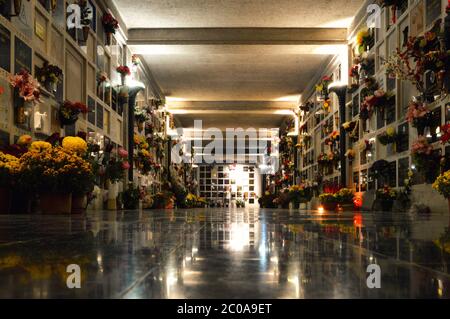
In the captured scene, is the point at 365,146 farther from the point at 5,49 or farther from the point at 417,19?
the point at 5,49

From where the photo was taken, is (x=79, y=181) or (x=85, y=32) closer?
(x=79, y=181)

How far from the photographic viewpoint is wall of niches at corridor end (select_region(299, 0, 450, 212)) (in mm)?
7250

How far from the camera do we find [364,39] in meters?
10.6

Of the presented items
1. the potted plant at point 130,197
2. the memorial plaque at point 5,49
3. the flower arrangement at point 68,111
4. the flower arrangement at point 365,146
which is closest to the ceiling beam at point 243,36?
the flower arrangement at point 365,146

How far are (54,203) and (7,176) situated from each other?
66 centimetres

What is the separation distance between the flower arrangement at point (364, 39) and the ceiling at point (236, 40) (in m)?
0.66

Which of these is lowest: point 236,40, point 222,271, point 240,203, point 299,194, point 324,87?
point 240,203

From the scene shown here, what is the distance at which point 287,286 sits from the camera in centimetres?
88

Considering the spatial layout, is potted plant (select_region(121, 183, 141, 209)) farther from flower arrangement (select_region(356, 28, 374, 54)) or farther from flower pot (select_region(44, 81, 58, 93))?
flower arrangement (select_region(356, 28, 374, 54))

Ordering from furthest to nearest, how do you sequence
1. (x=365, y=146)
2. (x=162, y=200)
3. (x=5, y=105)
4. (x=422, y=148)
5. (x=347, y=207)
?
(x=162, y=200), (x=347, y=207), (x=365, y=146), (x=422, y=148), (x=5, y=105)

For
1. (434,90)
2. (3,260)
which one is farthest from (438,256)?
(434,90)

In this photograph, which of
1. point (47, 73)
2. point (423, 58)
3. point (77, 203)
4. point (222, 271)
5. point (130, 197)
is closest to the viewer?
point (222, 271)

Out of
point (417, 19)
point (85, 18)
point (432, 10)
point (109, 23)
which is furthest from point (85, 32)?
point (432, 10)

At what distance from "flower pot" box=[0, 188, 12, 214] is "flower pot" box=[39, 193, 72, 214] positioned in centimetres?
36
